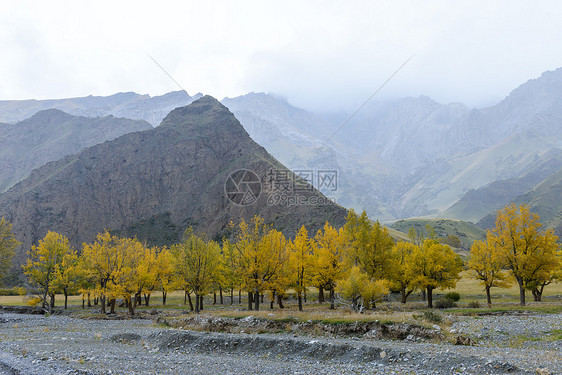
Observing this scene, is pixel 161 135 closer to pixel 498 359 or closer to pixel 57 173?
pixel 57 173

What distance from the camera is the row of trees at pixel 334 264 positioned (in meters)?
40.7

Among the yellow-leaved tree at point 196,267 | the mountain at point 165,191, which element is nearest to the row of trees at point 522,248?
the yellow-leaved tree at point 196,267

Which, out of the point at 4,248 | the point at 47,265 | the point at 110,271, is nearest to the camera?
the point at 110,271

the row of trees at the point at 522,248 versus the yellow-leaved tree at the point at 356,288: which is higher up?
the row of trees at the point at 522,248

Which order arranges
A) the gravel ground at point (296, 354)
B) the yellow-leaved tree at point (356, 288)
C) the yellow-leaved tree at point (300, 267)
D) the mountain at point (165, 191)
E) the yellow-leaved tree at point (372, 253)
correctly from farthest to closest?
the mountain at point (165, 191), the yellow-leaved tree at point (372, 253), the yellow-leaved tree at point (300, 267), the yellow-leaved tree at point (356, 288), the gravel ground at point (296, 354)

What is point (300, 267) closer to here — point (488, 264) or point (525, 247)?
point (488, 264)

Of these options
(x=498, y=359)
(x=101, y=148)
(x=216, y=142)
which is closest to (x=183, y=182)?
(x=216, y=142)

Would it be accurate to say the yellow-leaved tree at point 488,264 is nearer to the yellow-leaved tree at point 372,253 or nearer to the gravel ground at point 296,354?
the yellow-leaved tree at point 372,253

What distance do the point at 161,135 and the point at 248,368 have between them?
19048cm

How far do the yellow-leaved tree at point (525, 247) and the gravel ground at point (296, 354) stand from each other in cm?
1479

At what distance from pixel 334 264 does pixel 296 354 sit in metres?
23.2

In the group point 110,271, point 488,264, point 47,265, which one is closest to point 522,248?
point 488,264

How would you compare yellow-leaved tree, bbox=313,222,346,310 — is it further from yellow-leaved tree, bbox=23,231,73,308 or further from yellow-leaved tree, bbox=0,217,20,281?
yellow-leaved tree, bbox=0,217,20,281

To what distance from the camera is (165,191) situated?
172000 mm
